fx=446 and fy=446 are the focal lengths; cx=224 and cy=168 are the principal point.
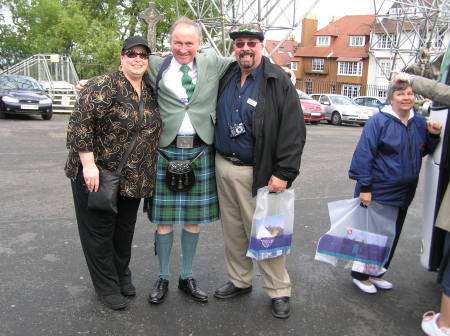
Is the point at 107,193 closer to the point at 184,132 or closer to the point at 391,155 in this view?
the point at 184,132

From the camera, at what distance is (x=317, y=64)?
4725 cm

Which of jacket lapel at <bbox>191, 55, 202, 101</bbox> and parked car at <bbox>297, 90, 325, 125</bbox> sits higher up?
jacket lapel at <bbox>191, 55, 202, 101</bbox>

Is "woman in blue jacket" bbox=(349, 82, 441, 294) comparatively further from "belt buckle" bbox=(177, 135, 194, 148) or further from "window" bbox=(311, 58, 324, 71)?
"window" bbox=(311, 58, 324, 71)

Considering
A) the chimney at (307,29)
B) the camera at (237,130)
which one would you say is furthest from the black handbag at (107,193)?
the chimney at (307,29)

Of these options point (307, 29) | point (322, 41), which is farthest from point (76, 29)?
point (307, 29)

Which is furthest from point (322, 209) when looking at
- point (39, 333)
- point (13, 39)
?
point (13, 39)

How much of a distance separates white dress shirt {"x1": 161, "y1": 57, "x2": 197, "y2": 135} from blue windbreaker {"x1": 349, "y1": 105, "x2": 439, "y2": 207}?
131 cm

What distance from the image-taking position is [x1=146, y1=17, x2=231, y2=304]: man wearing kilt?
10.5 ft

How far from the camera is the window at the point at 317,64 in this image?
154 ft

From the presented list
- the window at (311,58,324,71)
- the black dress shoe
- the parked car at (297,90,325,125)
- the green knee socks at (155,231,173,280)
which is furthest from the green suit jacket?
the window at (311,58,324,71)

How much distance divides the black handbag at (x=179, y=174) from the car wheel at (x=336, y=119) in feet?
60.3

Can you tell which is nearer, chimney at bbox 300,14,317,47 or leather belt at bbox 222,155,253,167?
leather belt at bbox 222,155,253,167

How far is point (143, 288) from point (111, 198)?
3.10 ft

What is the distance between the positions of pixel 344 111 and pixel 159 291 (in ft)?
60.7
